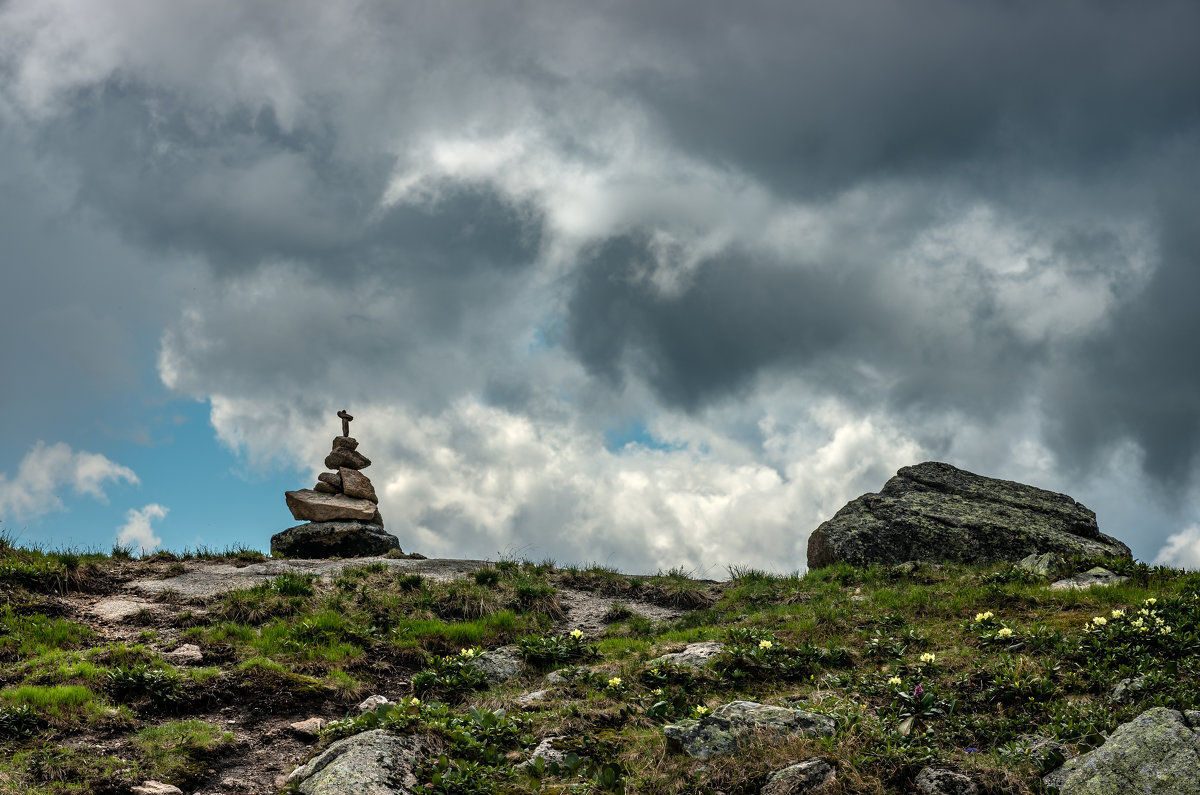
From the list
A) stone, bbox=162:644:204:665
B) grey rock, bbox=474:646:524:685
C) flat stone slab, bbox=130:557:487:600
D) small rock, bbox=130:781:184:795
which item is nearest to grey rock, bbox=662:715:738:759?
grey rock, bbox=474:646:524:685

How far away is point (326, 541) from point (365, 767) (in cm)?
1884

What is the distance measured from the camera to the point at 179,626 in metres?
14.7

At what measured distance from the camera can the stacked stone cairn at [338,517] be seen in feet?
84.0

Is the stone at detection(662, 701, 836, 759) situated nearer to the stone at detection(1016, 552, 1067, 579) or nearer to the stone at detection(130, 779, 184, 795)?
the stone at detection(130, 779, 184, 795)

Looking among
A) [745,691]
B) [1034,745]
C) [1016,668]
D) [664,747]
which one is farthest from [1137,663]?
[664,747]

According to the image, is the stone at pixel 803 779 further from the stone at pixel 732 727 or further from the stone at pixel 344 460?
the stone at pixel 344 460

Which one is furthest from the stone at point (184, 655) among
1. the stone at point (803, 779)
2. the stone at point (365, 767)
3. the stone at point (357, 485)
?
the stone at point (357, 485)

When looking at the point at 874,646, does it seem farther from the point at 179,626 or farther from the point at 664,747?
the point at 179,626

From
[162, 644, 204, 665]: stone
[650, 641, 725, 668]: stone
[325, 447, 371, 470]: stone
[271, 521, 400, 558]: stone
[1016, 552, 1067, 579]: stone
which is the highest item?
[325, 447, 371, 470]: stone

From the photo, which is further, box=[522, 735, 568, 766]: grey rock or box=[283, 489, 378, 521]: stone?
box=[283, 489, 378, 521]: stone

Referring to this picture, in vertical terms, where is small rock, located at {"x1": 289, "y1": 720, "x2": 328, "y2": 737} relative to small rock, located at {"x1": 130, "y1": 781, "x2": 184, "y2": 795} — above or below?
above

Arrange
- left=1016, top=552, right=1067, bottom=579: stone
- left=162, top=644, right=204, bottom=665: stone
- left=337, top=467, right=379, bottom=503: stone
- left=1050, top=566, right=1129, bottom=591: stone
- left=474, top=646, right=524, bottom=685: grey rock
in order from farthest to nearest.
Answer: left=337, top=467, right=379, bottom=503: stone
left=1016, top=552, right=1067, bottom=579: stone
left=1050, top=566, right=1129, bottom=591: stone
left=162, top=644, right=204, bottom=665: stone
left=474, top=646, right=524, bottom=685: grey rock

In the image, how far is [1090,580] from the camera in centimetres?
1482

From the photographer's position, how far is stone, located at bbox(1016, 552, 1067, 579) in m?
15.6
